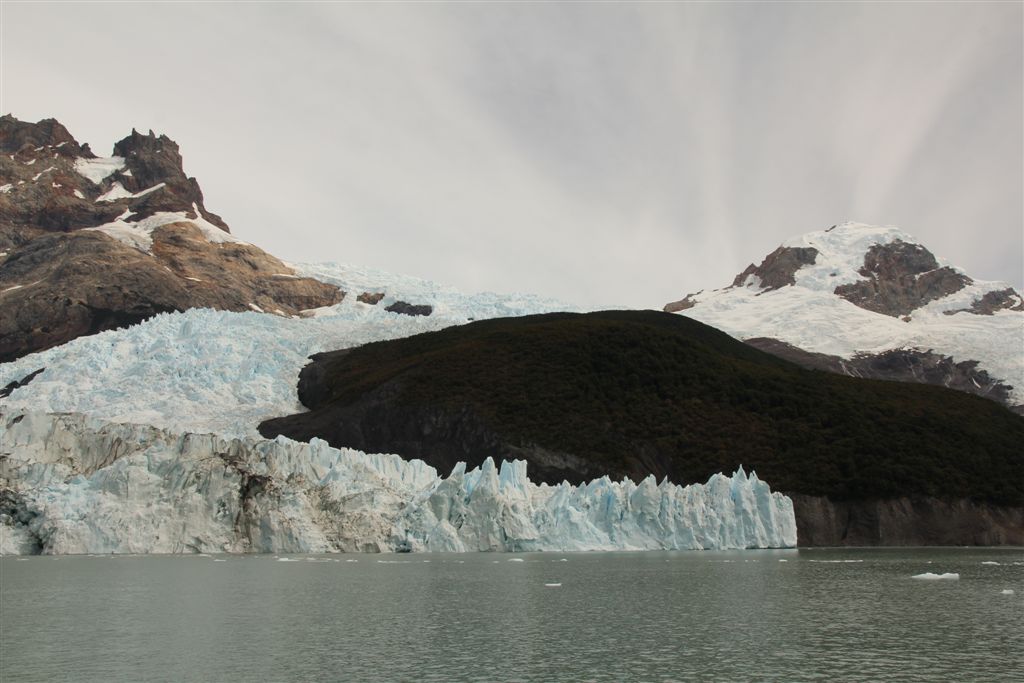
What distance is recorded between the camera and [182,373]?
120 meters

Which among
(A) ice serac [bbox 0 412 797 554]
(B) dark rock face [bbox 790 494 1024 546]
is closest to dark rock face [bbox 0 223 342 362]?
(A) ice serac [bbox 0 412 797 554]

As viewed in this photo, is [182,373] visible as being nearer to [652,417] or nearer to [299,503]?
[652,417]

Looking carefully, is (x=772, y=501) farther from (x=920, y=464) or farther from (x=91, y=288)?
(x=91, y=288)

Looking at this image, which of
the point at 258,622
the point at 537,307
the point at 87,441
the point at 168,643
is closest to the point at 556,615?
the point at 258,622

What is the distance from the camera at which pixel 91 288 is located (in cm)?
17562

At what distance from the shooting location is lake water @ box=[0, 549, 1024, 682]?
970 inches

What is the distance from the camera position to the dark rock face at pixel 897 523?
274ft

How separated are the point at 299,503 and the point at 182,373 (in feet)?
212

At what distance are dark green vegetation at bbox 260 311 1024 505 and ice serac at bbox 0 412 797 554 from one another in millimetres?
21026

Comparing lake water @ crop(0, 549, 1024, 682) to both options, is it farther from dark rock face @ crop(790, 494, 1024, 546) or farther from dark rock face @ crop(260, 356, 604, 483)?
dark rock face @ crop(260, 356, 604, 483)

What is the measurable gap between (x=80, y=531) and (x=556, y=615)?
3914 cm

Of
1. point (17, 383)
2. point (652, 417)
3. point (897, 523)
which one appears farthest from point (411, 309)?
point (897, 523)

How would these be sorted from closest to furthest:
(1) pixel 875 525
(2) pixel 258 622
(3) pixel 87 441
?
(2) pixel 258 622 < (3) pixel 87 441 < (1) pixel 875 525

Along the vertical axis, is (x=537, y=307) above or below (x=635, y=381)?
above
